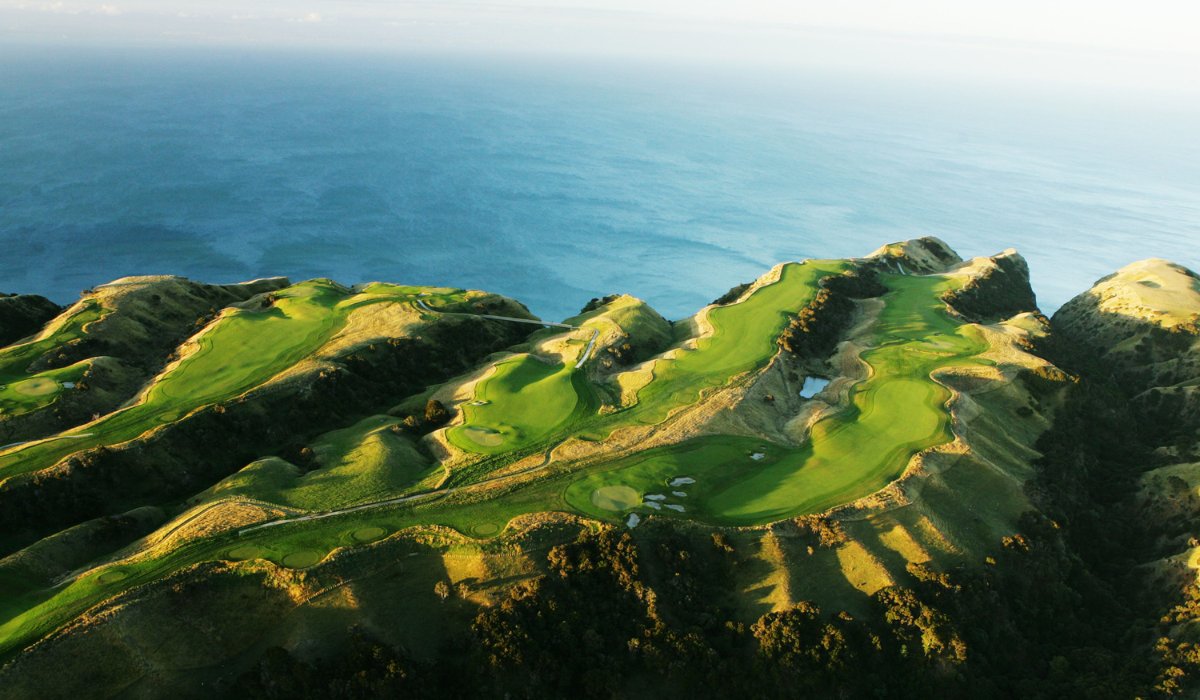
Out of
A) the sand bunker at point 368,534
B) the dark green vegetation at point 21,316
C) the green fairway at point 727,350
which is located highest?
the green fairway at point 727,350

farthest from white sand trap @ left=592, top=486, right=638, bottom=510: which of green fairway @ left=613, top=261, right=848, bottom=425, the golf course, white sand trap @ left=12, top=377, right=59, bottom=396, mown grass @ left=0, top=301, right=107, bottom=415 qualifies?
white sand trap @ left=12, top=377, right=59, bottom=396

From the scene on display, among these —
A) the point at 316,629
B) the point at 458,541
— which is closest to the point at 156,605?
the point at 316,629

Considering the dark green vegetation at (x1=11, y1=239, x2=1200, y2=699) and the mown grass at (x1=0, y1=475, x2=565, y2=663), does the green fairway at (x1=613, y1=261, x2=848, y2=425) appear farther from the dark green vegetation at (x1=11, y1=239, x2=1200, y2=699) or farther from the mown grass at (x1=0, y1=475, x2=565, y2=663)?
the mown grass at (x1=0, y1=475, x2=565, y2=663)

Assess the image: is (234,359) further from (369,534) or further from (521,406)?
(369,534)

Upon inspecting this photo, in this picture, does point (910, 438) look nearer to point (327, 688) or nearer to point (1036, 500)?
point (1036, 500)

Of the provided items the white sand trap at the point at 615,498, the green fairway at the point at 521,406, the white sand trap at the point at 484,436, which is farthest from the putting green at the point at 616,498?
the white sand trap at the point at 484,436

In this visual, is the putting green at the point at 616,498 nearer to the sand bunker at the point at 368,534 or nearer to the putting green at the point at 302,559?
the sand bunker at the point at 368,534
